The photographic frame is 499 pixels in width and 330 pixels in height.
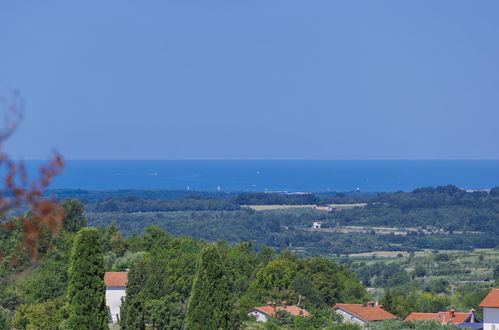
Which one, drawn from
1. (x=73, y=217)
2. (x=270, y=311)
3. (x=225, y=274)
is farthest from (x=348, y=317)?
(x=73, y=217)

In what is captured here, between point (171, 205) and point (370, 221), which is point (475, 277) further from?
point (171, 205)

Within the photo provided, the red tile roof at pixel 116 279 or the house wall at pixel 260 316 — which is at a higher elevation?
the red tile roof at pixel 116 279

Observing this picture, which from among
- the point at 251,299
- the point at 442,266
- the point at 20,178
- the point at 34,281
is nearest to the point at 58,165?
the point at 20,178

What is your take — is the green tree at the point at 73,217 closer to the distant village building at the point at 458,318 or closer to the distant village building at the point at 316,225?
the distant village building at the point at 458,318

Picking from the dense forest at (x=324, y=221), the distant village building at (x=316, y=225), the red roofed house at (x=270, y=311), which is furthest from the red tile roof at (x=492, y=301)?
the distant village building at (x=316, y=225)

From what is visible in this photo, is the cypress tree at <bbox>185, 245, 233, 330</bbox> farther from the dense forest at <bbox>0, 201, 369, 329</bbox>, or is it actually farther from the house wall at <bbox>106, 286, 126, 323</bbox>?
the house wall at <bbox>106, 286, 126, 323</bbox>
